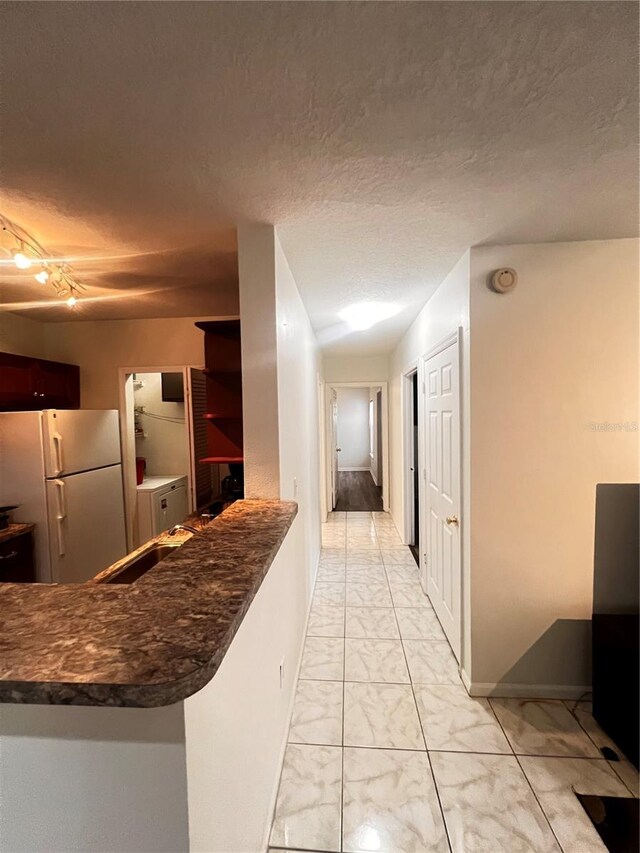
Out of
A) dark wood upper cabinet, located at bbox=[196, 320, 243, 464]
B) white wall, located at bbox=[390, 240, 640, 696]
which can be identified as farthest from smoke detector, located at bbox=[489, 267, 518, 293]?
dark wood upper cabinet, located at bbox=[196, 320, 243, 464]

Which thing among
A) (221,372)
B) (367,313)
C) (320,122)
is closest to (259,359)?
(221,372)

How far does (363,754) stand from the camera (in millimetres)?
1526

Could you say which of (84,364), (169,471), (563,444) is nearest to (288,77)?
(563,444)

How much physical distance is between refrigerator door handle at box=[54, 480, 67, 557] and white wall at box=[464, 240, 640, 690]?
281 cm

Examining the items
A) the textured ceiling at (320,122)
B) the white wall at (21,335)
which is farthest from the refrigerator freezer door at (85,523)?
the textured ceiling at (320,122)

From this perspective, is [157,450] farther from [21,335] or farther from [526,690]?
[526,690]

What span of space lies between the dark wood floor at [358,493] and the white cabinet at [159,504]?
2597 mm

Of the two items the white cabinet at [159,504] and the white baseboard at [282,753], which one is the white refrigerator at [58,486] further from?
the white baseboard at [282,753]

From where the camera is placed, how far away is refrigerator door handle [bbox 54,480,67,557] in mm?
2551

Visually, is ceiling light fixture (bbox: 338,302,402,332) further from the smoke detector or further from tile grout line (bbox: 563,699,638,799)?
tile grout line (bbox: 563,699,638,799)

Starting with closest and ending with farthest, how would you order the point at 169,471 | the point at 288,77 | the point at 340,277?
1. the point at 288,77
2. the point at 340,277
3. the point at 169,471

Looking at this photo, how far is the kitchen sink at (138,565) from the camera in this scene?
1657 millimetres

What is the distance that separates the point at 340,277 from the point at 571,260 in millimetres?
1230

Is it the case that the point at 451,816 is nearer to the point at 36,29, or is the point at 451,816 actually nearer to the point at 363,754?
the point at 363,754
